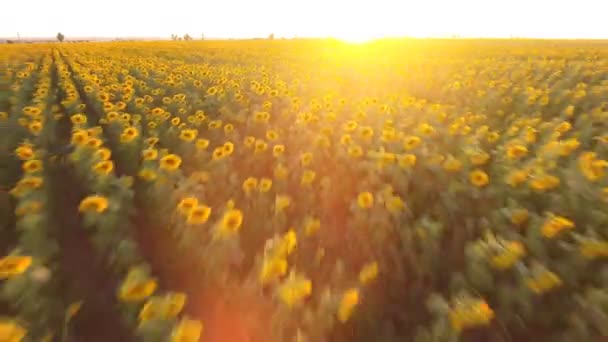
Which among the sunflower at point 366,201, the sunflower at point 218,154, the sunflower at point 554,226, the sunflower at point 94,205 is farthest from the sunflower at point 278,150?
the sunflower at point 554,226

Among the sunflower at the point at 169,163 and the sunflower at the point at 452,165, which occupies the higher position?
the sunflower at the point at 452,165

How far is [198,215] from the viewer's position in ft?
9.46

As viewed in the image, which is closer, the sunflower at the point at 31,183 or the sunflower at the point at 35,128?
the sunflower at the point at 31,183

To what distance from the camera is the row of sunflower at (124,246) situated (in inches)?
73.9

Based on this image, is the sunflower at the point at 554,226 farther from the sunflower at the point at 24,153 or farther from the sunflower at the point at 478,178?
the sunflower at the point at 24,153

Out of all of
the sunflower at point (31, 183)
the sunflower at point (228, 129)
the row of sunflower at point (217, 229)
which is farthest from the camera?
the sunflower at point (228, 129)

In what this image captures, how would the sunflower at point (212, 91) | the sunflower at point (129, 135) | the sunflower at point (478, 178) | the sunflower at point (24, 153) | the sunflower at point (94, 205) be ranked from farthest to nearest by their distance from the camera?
the sunflower at point (212, 91) < the sunflower at point (129, 135) < the sunflower at point (24, 153) < the sunflower at point (478, 178) < the sunflower at point (94, 205)

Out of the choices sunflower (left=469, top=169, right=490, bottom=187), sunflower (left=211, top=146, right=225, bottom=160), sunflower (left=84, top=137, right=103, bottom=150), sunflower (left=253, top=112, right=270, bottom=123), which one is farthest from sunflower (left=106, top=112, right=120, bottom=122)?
sunflower (left=469, top=169, right=490, bottom=187)

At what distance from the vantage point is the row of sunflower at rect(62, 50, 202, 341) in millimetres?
1877

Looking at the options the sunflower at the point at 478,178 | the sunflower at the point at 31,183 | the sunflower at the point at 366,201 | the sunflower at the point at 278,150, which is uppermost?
the sunflower at the point at 478,178

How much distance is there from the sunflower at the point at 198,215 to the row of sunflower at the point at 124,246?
1.43 feet

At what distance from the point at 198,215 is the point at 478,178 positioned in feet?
7.63

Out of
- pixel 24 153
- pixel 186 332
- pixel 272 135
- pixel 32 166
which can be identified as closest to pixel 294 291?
pixel 186 332

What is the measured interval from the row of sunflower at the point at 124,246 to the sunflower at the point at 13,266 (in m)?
0.55
